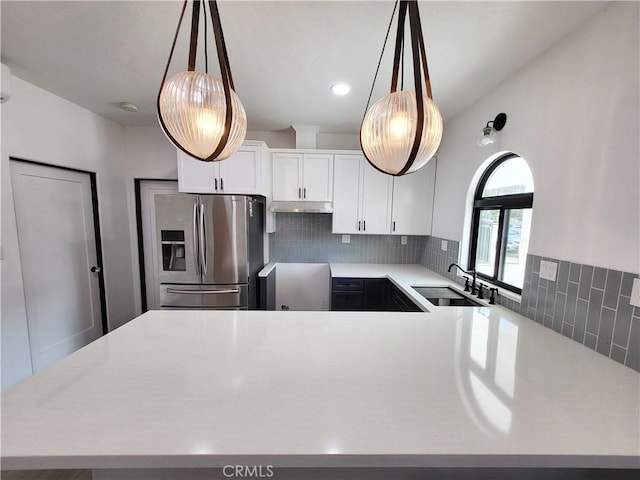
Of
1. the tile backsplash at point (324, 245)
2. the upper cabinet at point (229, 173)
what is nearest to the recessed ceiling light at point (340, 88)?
the upper cabinet at point (229, 173)

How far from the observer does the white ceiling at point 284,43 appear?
122 cm

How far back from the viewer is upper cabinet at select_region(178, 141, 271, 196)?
2.51m

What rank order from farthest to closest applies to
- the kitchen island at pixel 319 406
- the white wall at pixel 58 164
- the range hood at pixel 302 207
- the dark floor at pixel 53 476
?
the range hood at pixel 302 207 < the white wall at pixel 58 164 < the dark floor at pixel 53 476 < the kitchen island at pixel 319 406

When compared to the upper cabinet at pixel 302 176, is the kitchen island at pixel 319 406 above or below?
below

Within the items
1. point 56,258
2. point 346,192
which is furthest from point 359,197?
point 56,258

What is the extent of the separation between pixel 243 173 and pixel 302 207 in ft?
2.39

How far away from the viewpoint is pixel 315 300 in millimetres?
3189

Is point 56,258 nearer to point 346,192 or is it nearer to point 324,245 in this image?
point 324,245

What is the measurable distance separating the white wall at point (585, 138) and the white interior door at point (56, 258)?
3.82 meters

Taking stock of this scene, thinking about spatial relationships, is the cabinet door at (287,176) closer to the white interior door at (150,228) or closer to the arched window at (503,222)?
the white interior door at (150,228)

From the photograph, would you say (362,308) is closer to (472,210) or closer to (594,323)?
(472,210)

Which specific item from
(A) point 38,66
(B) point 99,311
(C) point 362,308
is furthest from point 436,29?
Result: (B) point 99,311

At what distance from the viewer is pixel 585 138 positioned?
4.00 feet

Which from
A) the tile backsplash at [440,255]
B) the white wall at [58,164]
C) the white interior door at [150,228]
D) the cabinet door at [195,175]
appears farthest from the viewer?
the white interior door at [150,228]
